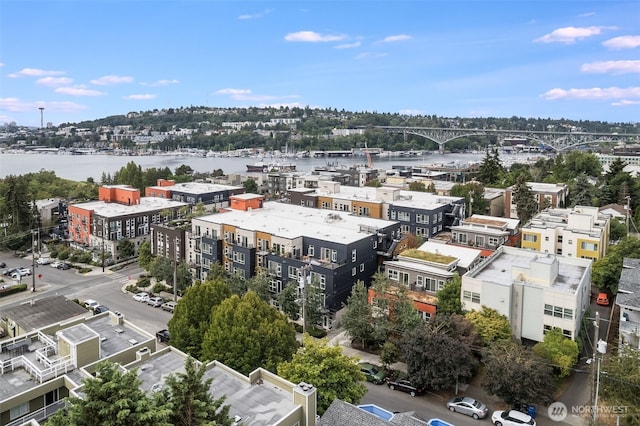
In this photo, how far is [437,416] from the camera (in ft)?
48.8

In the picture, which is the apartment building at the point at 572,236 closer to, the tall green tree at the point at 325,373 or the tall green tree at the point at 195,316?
the tall green tree at the point at 325,373

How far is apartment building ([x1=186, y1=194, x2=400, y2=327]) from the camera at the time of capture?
23.0 metres

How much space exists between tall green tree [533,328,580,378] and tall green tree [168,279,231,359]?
11326 millimetres

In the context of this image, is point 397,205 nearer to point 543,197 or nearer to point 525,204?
point 525,204

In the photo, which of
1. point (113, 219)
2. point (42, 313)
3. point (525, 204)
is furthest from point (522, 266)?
point (113, 219)

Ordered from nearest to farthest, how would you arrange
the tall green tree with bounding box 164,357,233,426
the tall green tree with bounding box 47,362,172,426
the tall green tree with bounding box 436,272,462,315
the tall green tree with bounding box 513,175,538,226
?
the tall green tree with bounding box 47,362,172,426
the tall green tree with bounding box 164,357,233,426
the tall green tree with bounding box 436,272,462,315
the tall green tree with bounding box 513,175,538,226

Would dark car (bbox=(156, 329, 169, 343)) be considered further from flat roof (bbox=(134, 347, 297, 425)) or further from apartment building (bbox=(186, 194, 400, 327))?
flat roof (bbox=(134, 347, 297, 425))

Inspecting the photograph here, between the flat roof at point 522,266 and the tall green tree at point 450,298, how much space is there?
2.41 feet

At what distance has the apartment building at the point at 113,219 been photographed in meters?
34.4

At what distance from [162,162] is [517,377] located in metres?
129

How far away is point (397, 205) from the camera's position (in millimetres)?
33375

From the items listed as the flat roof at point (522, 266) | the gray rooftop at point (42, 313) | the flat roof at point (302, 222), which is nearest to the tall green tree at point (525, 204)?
the flat roof at point (302, 222)

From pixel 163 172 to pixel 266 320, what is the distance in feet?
167

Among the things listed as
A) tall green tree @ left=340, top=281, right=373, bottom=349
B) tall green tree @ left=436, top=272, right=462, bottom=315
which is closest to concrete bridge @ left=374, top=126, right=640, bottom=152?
tall green tree @ left=436, top=272, right=462, bottom=315
